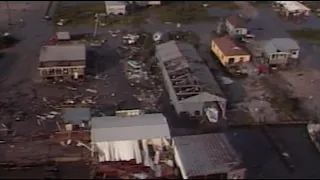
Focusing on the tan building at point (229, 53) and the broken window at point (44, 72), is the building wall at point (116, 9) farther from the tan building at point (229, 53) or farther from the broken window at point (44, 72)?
the broken window at point (44, 72)

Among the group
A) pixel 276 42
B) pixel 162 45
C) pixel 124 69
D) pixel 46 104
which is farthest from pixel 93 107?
pixel 276 42

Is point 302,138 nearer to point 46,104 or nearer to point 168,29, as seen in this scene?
point 46,104

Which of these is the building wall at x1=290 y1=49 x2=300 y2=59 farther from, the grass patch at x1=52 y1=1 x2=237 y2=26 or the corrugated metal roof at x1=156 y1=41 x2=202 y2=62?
the grass patch at x1=52 y1=1 x2=237 y2=26

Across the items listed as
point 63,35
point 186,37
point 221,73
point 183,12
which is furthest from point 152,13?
point 221,73

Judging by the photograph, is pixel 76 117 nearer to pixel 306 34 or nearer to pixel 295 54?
pixel 295 54

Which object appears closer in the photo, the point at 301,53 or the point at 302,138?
the point at 302,138

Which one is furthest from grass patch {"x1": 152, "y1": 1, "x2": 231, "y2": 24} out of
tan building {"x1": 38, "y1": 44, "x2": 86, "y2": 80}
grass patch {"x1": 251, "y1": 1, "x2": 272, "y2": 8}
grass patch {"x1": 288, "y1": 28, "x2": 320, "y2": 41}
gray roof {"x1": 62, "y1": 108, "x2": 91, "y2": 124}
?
gray roof {"x1": 62, "y1": 108, "x2": 91, "y2": 124}
